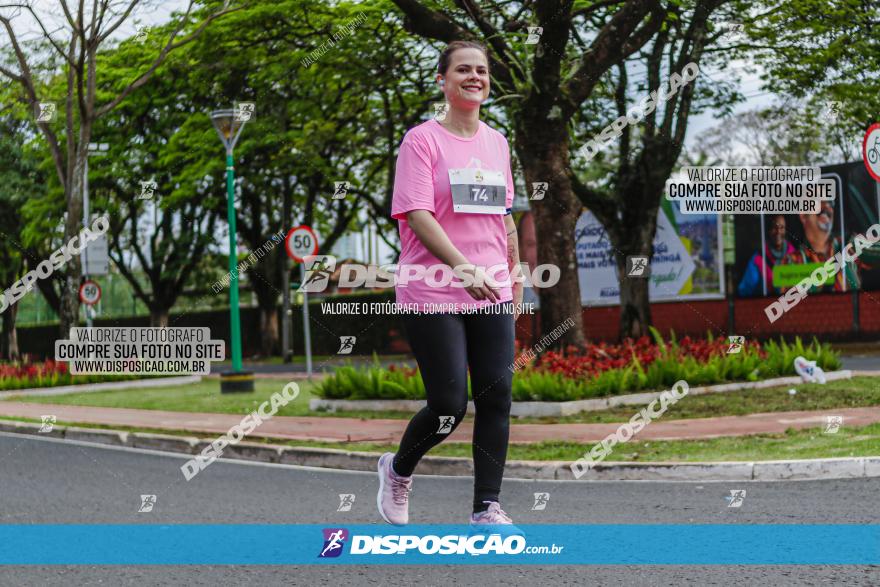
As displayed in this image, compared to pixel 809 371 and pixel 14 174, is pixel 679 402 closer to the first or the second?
pixel 809 371

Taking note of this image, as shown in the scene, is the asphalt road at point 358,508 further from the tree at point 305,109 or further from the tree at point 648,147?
the tree at point 648,147

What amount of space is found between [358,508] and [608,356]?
7.40m

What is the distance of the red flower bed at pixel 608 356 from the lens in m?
12.1

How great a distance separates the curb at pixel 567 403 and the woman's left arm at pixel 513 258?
6513 millimetres

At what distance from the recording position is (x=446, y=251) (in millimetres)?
4023

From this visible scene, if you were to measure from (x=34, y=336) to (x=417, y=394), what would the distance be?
45816 millimetres

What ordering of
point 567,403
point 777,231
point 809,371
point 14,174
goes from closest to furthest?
point 567,403 → point 809,371 → point 777,231 → point 14,174

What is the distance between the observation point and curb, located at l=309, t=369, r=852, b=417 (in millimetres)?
11086

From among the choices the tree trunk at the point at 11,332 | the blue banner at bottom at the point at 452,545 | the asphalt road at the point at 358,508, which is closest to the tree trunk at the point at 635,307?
the asphalt road at the point at 358,508

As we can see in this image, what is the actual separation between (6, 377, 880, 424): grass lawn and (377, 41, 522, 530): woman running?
6245 millimetres

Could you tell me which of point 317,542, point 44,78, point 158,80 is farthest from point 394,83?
point 317,542

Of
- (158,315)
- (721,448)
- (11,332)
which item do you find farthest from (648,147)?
(11,332)

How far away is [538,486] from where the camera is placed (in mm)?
7215

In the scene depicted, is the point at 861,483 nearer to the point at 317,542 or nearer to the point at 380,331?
the point at 317,542
